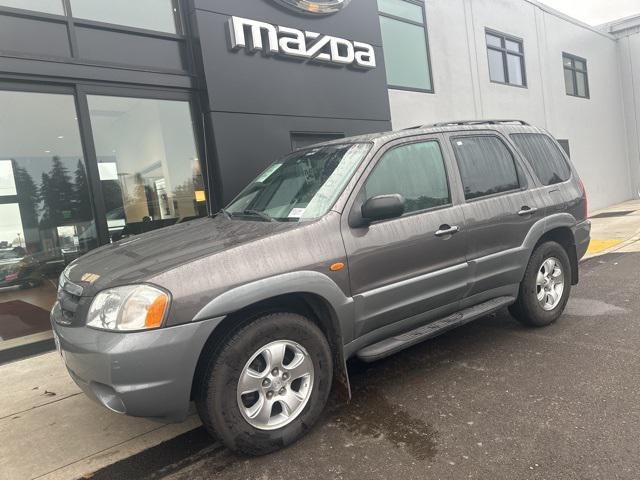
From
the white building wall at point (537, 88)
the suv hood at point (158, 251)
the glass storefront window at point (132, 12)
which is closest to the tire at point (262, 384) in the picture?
the suv hood at point (158, 251)

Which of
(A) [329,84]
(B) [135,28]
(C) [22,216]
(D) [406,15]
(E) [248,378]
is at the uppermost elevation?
(D) [406,15]

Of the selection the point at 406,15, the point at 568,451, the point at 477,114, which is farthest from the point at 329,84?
the point at 568,451

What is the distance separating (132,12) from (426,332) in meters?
5.64

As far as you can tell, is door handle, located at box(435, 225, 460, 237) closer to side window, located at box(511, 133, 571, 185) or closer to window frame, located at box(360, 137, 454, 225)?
window frame, located at box(360, 137, 454, 225)

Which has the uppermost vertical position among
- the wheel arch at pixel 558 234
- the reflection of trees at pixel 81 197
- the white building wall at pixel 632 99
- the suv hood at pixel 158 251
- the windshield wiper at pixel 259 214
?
the white building wall at pixel 632 99

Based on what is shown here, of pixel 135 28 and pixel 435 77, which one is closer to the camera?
pixel 135 28

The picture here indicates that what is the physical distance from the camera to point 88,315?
102 inches

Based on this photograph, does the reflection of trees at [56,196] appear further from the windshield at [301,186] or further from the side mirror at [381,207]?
the side mirror at [381,207]

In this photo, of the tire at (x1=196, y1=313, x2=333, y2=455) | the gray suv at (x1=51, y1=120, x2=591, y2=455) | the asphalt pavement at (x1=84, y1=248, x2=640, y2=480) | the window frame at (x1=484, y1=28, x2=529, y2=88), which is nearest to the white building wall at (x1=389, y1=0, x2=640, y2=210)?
the window frame at (x1=484, y1=28, x2=529, y2=88)

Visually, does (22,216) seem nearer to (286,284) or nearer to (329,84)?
(286,284)

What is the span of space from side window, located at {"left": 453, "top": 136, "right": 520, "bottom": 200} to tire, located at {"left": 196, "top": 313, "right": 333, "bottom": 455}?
1.81 m

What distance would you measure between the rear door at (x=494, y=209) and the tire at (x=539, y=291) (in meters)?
0.17

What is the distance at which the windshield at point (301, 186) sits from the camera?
10.4 ft

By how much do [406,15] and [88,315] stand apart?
10.0 meters
